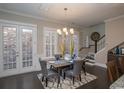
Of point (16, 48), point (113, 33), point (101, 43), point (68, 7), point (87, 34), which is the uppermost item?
point (68, 7)

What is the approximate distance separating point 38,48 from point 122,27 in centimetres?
428

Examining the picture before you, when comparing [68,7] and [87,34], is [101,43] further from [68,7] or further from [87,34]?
[68,7]

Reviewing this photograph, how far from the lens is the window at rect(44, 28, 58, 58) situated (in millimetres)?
5055

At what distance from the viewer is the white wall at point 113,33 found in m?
4.64

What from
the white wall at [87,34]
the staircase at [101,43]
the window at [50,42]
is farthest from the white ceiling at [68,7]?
the white wall at [87,34]

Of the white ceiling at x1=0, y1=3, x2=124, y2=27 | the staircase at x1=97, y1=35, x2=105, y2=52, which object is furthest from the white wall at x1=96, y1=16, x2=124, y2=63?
the staircase at x1=97, y1=35, x2=105, y2=52

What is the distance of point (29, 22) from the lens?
4.53 m

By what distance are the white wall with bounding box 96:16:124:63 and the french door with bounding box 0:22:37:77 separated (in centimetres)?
386

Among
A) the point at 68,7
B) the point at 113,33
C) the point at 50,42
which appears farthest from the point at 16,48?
the point at 113,33

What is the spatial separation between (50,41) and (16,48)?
176cm

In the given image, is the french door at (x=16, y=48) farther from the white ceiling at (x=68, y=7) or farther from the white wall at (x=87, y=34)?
the white wall at (x=87, y=34)

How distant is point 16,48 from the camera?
420cm

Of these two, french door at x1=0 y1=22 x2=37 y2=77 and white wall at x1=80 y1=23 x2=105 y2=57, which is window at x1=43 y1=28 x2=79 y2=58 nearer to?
french door at x1=0 y1=22 x2=37 y2=77
